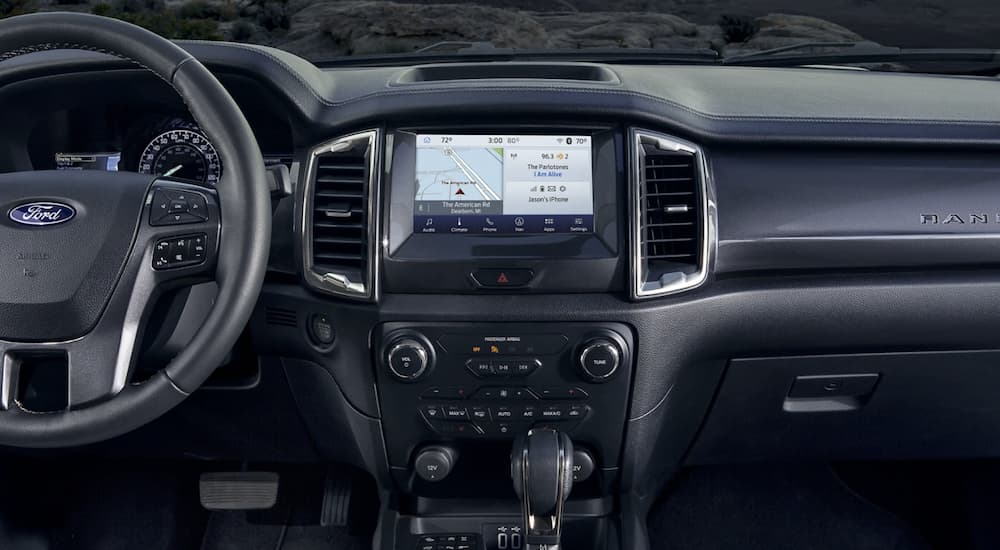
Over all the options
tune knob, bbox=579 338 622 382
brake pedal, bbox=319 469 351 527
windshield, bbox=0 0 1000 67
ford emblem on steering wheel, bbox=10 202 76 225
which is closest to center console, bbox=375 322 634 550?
tune knob, bbox=579 338 622 382

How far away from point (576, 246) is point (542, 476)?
454 millimetres

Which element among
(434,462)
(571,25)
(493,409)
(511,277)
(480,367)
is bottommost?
(434,462)

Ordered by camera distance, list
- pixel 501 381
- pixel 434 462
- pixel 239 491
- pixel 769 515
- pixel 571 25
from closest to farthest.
Result: pixel 501 381 → pixel 434 462 → pixel 571 25 → pixel 239 491 → pixel 769 515

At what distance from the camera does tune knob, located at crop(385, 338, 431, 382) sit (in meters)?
1.81

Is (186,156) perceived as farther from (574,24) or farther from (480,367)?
(574,24)

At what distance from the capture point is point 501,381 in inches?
73.0

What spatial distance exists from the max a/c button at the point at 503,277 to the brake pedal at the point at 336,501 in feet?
3.07

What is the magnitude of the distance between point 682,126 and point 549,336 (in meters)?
0.50

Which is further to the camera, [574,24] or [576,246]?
[574,24]

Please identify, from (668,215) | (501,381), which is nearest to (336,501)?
(501,381)

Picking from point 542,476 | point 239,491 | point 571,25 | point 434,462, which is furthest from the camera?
point 239,491

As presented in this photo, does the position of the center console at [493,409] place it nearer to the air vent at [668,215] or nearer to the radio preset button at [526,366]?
the radio preset button at [526,366]

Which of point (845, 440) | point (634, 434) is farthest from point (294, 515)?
point (845, 440)

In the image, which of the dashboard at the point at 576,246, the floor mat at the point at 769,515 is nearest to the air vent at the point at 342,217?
the dashboard at the point at 576,246
